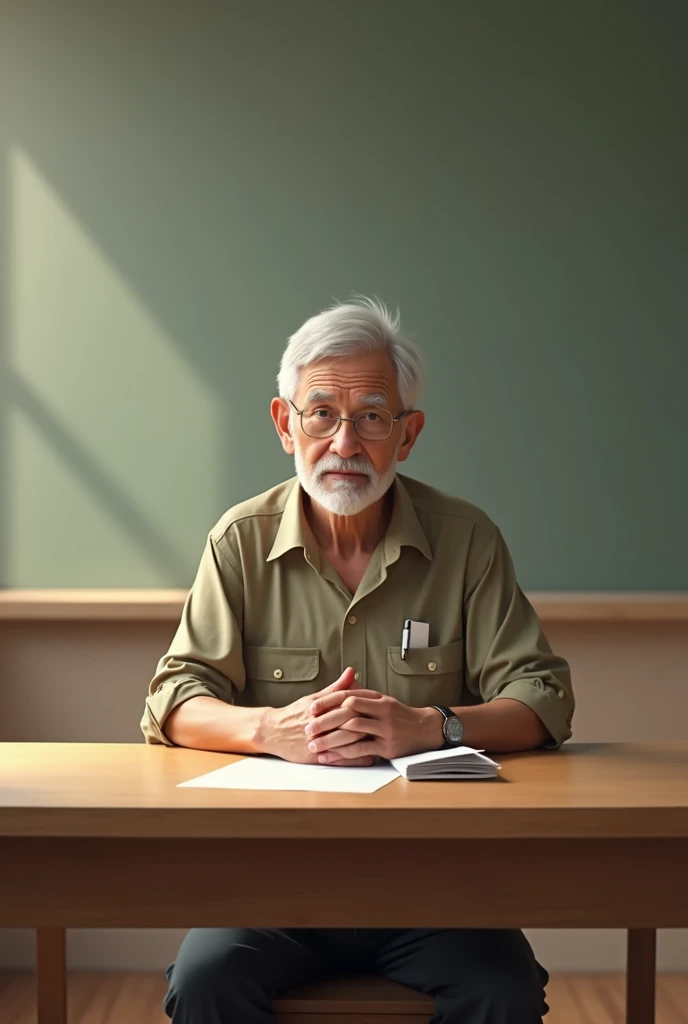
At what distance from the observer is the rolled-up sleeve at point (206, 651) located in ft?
7.12

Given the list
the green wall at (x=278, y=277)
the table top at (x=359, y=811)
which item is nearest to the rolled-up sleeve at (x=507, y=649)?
the table top at (x=359, y=811)

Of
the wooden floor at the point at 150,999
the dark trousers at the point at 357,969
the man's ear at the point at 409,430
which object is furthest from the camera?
the wooden floor at the point at 150,999

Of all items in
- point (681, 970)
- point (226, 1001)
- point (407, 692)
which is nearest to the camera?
point (226, 1001)

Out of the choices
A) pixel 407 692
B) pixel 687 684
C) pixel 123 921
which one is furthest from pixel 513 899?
pixel 687 684

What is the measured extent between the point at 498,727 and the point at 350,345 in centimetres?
84

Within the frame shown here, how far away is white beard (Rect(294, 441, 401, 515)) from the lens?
2.36m

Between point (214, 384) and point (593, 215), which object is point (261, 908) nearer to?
point (214, 384)

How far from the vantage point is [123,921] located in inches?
64.8

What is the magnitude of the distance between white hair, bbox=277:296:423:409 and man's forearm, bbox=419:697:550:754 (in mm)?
711

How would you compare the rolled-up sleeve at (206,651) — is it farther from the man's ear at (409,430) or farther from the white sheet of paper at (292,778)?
the man's ear at (409,430)

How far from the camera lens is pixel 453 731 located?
202 centimetres

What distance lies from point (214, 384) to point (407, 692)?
1.58 m

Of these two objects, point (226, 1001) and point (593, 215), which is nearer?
point (226, 1001)

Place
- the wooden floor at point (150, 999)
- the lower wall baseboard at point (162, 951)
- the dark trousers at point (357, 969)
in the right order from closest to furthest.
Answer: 1. the dark trousers at point (357, 969)
2. the wooden floor at point (150, 999)
3. the lower wall baseboard at point (162, 951)
